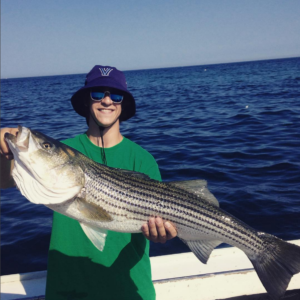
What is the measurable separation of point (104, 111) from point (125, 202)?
1192 mm

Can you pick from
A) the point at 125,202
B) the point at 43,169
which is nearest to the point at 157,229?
the point at 125,202

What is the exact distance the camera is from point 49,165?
2.95m

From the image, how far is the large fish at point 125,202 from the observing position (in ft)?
9.43

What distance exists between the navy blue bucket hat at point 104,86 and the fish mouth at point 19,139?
119 centimetres

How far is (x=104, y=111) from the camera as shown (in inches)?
146

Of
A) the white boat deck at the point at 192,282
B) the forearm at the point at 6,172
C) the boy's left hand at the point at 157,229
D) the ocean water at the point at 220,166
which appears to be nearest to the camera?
the forearm at the point at 6,172

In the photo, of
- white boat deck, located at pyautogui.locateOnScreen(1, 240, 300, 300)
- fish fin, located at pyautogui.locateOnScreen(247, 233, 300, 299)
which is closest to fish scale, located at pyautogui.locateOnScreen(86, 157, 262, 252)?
fish fin, located at pyautogui.locateOnScreen(247, 233, 300, 299)

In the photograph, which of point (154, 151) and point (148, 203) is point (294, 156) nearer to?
point (154, 151)

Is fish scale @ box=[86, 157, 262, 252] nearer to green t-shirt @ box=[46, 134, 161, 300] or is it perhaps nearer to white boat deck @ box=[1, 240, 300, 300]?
green t-shirt @ box=[46, 134, 161, 300]

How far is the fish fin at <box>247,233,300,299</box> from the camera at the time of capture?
3232 mm

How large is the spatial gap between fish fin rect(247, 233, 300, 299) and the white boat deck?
1144 mm

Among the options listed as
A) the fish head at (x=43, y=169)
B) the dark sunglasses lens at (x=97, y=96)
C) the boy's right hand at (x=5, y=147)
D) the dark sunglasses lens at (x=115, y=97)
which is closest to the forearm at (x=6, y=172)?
the boy's right hand at (x=5, y=147)

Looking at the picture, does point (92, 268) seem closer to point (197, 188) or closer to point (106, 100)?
point (197, 188)

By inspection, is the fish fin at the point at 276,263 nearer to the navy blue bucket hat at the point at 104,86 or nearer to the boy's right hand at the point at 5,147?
the navy blue bucket hat at the point at 104,86
